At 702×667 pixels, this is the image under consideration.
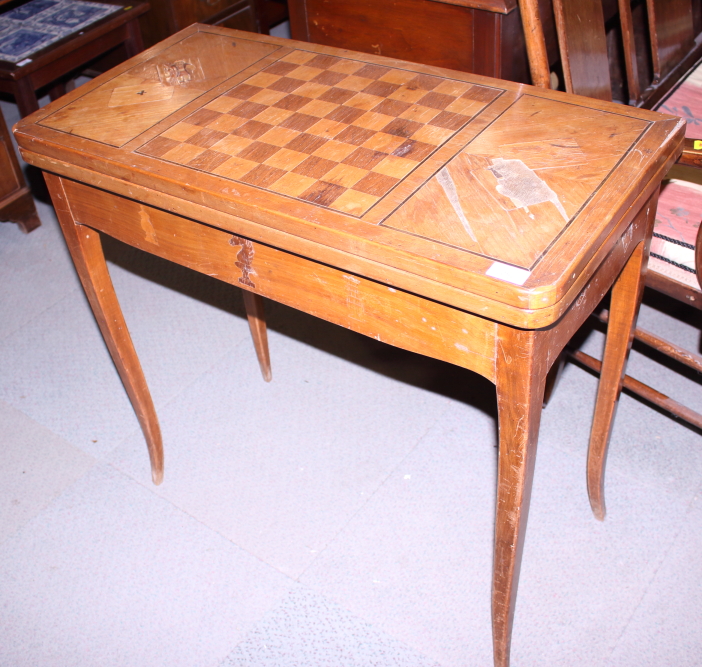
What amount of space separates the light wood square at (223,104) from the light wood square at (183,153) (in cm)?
12

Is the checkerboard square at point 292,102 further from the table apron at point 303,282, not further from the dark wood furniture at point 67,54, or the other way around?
the dark wood furniture at point 67,54

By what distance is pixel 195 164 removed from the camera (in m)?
1.07

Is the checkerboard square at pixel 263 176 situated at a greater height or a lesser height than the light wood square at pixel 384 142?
greater

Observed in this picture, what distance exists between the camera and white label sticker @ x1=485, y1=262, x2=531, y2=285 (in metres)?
0.83

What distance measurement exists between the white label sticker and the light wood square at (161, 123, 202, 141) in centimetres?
54

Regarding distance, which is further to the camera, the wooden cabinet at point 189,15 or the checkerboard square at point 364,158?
the wooden cabinet at point 189,15

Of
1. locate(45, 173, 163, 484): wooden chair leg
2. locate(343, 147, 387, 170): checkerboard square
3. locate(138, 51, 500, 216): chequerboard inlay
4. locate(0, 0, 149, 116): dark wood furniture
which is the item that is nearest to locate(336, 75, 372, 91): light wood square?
locate(138, 51, 500, 216): chequerboard inlay

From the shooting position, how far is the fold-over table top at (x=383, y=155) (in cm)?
89

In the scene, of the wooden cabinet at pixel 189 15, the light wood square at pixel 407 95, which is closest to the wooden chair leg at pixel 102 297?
the light wood square at pixel 407 95

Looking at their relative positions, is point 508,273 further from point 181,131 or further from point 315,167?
point 181,131

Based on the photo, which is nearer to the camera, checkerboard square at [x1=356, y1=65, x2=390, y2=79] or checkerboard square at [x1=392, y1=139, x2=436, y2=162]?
checkerboard square at [x1=392, y1=139, x2=436, y2=162]

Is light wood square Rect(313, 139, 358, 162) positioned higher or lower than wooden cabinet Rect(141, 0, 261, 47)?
higher

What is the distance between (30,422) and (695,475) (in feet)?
4.97

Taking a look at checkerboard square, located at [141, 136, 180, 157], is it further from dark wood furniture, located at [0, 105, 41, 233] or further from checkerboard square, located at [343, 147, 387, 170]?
dark wood furniture, located at [0, 105, 41, 233]
